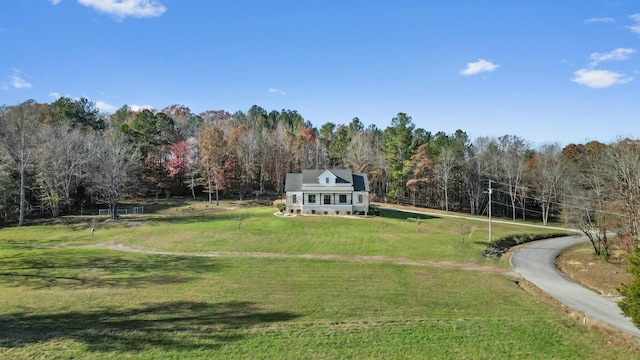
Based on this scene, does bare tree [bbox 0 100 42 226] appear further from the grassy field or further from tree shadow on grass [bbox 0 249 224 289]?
tree shadow on grass [bbox 0 249 224 289]

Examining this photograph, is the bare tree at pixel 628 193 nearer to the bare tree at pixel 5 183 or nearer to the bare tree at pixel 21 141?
the bare tree at pixel 5 183

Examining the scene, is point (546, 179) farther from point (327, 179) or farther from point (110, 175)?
point (110, 175)

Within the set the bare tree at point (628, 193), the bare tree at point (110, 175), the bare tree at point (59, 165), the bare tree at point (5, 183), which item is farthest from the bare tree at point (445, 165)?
the bare tree at point (5, 183)

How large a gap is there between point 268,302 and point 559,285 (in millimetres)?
18934

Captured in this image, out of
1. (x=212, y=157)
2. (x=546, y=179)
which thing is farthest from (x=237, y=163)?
(x=546, y=179)

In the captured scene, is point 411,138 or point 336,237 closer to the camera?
point 336,237

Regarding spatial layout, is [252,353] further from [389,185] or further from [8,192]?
[389,185]

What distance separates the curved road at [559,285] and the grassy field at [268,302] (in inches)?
90.3

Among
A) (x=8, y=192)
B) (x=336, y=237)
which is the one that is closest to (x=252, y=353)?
(x=336, y=237)

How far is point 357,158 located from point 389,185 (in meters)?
7.90

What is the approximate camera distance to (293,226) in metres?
39.1

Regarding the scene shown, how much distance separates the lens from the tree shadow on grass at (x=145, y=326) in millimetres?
12680

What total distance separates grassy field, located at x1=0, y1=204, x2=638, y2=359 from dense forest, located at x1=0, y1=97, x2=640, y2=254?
52.6 feet

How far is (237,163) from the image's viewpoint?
67.7m
